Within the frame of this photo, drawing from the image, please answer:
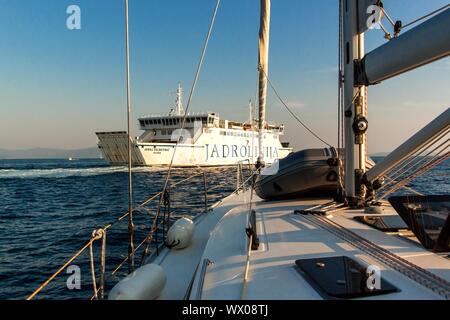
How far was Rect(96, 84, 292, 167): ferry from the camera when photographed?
136ft

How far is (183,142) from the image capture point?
42188mm

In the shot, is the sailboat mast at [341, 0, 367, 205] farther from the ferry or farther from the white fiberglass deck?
the ferry

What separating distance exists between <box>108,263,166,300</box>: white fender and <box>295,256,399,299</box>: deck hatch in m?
0.99

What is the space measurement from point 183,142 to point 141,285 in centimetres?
4045

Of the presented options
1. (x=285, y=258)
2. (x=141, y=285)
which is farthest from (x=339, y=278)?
(x=141, y=285)

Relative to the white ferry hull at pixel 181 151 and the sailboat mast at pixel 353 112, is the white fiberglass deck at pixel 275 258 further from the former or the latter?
the white ferry hull at pixel 181 151

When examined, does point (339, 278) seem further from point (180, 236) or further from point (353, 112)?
point (353, 112)

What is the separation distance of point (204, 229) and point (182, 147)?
3751 cm

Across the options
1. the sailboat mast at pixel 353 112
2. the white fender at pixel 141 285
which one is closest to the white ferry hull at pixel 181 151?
the sailboat mast at pixel 353 112

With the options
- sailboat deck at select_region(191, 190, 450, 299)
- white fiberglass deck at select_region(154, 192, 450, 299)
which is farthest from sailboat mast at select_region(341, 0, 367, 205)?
sailboat deck at select_region(191, 190, 450, 299)

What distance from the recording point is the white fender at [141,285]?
198cm

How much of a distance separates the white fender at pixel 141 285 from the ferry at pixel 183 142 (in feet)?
123
